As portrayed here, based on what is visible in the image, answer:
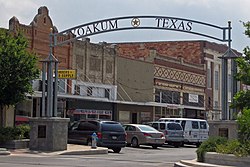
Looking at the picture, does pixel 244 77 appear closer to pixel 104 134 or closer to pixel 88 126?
pixel 104 134

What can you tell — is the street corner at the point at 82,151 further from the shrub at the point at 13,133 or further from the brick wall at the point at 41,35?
the brick wall at the point at 41,35

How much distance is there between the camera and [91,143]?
32062 mm

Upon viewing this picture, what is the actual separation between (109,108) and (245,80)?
27.0 m

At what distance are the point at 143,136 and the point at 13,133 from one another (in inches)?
404

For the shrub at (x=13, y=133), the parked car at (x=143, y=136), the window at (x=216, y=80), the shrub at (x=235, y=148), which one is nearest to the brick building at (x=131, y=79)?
the window at (x=216, y=80)

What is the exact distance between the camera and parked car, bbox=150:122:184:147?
41594mm

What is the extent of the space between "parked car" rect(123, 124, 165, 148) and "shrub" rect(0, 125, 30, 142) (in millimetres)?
9146

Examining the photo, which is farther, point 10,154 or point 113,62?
point 113,62

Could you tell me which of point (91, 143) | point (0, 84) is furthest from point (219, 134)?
point (0, 84)

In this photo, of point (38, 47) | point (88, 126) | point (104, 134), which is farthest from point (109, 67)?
point (104, 134)

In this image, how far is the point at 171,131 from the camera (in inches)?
1642

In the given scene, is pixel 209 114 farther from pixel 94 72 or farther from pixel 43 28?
pixel 43 28

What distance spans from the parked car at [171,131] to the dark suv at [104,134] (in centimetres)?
910

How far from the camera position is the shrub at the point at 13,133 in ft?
98.0
